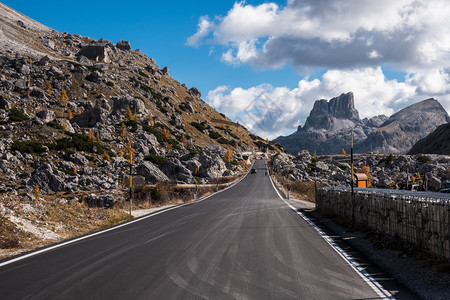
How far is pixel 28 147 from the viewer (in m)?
47.6

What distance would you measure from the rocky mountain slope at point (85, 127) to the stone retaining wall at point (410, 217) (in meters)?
37.9

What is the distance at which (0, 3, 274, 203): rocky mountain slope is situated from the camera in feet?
150

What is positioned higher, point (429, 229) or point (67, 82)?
point (67, 82)

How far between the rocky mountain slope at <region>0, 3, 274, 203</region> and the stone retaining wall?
37.9 meters

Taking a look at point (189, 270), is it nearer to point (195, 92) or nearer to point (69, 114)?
point (69, 114)

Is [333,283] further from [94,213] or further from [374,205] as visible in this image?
[94,213]

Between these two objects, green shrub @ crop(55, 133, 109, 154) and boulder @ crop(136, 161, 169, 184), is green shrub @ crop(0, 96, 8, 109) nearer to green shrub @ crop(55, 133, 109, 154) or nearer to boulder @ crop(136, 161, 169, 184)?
green shrub @ crop(55, 133, 109, 154)

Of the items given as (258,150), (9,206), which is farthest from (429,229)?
(258,150)

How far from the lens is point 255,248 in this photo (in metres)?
8.99

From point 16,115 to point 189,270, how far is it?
64.2 meters

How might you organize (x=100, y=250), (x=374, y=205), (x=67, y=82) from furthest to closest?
(x=67, y=82)
(x=374, y=205)
(x=100, y=250)

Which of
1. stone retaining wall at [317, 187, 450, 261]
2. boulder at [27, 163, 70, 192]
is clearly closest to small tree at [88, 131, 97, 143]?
boulder at [27, 163, 70, 192]

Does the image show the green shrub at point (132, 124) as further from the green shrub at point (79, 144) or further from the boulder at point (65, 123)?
the green shrub at point (79, 144)

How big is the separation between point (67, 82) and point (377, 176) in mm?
76500
